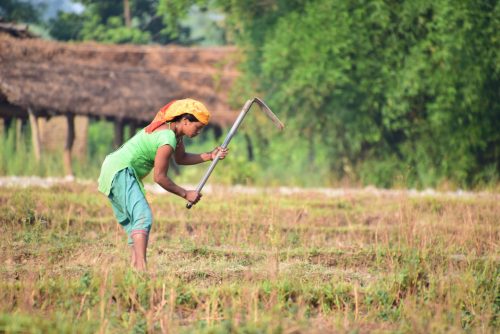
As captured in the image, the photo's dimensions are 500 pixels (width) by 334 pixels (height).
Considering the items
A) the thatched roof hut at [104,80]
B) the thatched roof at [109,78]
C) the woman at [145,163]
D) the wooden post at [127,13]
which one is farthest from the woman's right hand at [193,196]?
the wooden post at [127,13]

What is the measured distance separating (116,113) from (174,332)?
16.4 metres

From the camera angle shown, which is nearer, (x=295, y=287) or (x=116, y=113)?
(x=295, y=287)

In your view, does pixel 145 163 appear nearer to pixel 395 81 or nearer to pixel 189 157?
pixel 189 157

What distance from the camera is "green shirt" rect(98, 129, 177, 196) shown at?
24.1 feet

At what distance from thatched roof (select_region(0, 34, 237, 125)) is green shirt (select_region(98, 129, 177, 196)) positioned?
1302 centimetres

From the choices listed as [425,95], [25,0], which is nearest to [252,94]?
[425,95]

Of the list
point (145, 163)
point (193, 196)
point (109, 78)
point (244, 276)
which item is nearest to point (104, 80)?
point (109, 78)

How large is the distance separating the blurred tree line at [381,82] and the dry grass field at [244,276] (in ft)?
22.8

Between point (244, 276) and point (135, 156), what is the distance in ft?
4.05

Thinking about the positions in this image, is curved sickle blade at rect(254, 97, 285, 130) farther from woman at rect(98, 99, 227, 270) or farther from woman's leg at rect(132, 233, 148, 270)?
woman's leg at rect(132, 233, 148, 270)

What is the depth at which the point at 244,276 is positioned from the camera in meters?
7.32

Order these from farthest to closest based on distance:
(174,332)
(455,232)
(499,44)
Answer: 1. (499,44)
2. (455,232)
3. (174,332)

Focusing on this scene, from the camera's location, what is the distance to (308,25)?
1914 centimetres

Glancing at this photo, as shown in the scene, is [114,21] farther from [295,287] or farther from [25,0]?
[295,287]
